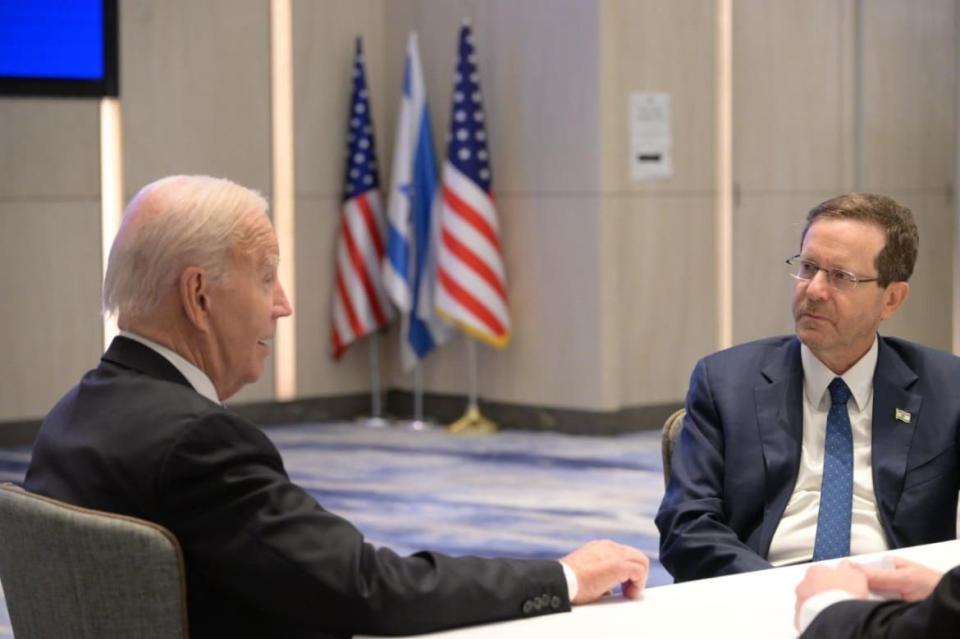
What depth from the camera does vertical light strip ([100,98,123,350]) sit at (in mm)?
9992

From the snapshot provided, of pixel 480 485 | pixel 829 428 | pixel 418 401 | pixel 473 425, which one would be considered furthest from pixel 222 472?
pixel 418 401

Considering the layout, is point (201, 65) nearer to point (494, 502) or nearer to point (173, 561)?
point (494, 502)

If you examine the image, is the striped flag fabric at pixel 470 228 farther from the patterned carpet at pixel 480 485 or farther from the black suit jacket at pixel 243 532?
the black suit jacket at pixel 243 532

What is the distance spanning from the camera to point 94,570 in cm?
230

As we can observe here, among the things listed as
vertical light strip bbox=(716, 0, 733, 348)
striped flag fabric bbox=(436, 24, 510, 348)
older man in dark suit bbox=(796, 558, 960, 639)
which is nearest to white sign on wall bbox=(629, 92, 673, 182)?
vertical light strip bbox=(716, 0, 733, 348)

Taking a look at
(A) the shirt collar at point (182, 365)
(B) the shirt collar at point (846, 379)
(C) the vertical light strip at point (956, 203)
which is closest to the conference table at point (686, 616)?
(A) the shirt collar at point (182, 365)

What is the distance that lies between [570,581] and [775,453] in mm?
1088

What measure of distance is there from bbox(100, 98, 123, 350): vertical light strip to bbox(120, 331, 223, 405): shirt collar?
7595 mm

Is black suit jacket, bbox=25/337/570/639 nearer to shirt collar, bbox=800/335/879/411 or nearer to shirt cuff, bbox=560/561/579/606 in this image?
shirt cuff, bbox=560/561/579/606

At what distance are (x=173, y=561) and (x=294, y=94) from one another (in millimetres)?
8702

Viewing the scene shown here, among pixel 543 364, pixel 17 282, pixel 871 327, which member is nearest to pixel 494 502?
pixel 543 364

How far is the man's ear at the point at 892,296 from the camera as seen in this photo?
3633 mm

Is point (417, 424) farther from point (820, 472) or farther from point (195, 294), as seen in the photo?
point (195, 294)

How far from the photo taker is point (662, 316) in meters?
10.4
